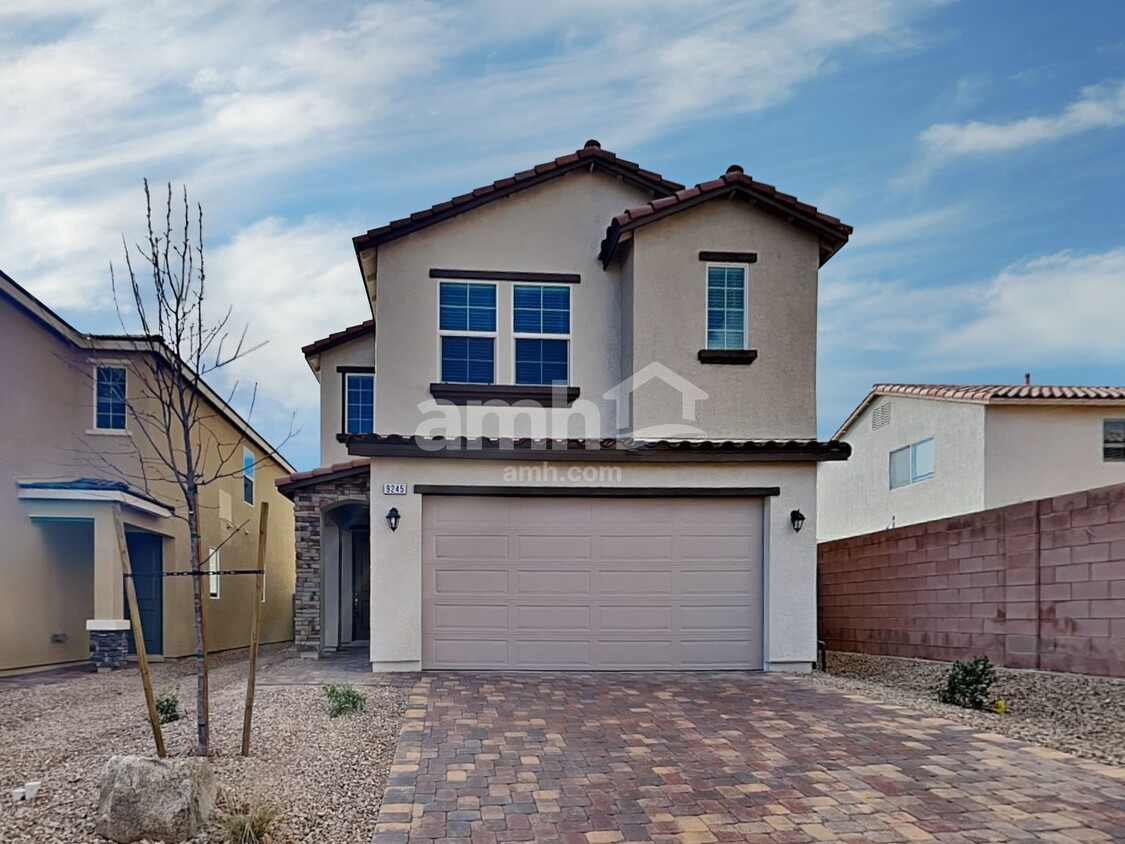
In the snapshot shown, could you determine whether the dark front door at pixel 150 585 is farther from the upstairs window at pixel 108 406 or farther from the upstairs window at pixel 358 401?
the upstairs window at pixel 358 401

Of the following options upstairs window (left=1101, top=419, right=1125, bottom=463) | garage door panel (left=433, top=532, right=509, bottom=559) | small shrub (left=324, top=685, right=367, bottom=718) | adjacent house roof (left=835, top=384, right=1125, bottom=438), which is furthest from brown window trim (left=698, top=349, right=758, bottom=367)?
upstairs window (left=1101, top=419, right=1125, bottom=463)

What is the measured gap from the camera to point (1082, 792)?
5.53m

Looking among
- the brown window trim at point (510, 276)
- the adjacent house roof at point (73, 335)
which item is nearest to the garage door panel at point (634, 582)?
the brown window trim at point (510, 276)

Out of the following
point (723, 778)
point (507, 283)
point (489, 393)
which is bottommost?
point (723, 778)

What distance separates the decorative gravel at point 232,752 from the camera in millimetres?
5016

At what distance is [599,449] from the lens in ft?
34.9

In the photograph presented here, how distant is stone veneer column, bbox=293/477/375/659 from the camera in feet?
41.6

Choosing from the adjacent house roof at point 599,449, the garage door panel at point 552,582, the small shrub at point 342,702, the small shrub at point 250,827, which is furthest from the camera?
the garage door panel at point 552,582

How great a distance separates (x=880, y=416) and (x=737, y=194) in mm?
12453

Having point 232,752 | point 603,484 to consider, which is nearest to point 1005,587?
point 603,484

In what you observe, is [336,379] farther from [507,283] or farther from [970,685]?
[970,685]

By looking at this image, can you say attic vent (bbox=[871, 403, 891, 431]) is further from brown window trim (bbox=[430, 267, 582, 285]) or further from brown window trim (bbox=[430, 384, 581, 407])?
brown window trim (bbox=[430, 384, 581, 407])

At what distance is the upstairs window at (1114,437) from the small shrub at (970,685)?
12.1 meters

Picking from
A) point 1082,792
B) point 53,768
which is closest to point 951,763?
point 1082,792
